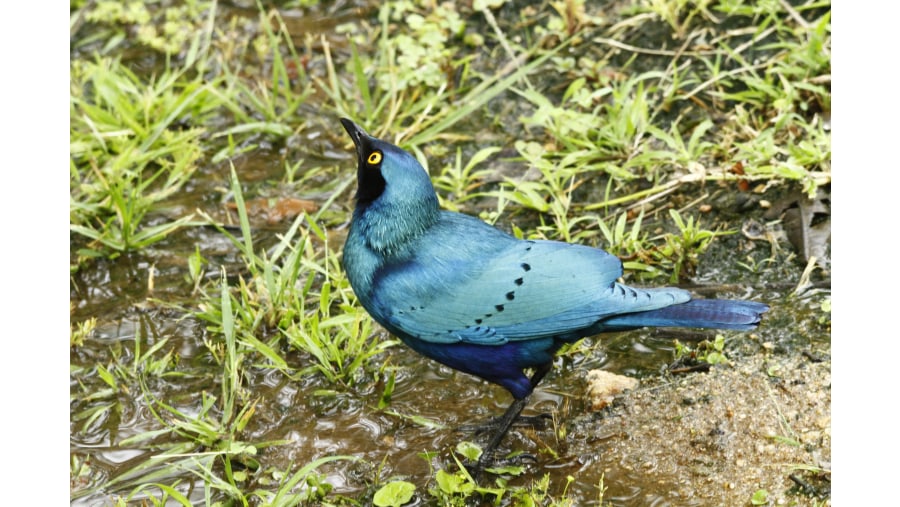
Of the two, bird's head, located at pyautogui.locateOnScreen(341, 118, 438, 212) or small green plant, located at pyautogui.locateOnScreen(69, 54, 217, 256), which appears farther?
small green plant, located at pyautogui.locateOnScreen(69, 54, 217, 256)

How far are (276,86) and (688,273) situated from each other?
279 centimetres

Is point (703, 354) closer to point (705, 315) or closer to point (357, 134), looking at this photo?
point (705, 315)

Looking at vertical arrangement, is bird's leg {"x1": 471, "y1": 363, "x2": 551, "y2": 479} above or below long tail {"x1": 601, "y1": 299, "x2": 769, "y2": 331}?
below

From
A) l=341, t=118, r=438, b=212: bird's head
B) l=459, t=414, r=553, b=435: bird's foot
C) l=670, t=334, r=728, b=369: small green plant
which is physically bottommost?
l=459, t=414, r=553, b=435: bird's foot

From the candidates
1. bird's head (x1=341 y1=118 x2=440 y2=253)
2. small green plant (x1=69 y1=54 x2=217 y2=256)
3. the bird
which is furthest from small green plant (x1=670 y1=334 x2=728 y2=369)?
small green plant (x1=69 y1=54 x2=217 y2=256)

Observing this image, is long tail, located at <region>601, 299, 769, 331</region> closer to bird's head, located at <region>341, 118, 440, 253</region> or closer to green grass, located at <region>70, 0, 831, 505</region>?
green grass, located at <region>70, 0, 831, 505</region>

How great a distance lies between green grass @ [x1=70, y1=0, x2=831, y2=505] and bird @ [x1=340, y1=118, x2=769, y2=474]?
49cm

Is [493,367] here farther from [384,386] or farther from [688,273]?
[688,273]

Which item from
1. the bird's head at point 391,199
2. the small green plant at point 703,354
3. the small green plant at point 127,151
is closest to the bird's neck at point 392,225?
the bird's head at point 391,199

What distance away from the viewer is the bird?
3.52 m

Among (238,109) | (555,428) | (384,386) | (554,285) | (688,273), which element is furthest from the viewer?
(238,109)

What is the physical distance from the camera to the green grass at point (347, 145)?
4.18 metres

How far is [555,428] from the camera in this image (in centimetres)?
384

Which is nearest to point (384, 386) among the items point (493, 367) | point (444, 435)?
point (444, 435)
